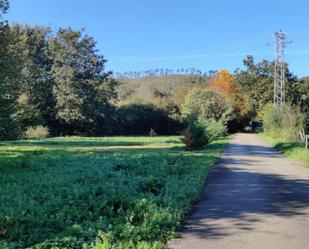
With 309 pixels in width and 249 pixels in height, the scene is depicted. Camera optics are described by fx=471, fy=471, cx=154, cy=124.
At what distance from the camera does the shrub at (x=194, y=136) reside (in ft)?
94.2

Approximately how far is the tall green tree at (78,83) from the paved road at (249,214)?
1675 inches

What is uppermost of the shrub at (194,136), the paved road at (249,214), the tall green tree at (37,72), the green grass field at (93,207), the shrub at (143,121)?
the tall green tree at (37,72)

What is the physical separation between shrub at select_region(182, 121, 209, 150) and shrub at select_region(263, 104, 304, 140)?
393 inches

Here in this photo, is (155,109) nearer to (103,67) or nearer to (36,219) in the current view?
(103,67)

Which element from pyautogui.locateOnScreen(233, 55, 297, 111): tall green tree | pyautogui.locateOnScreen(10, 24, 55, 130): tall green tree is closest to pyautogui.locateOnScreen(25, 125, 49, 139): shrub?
pyautogui.locateOnScreen(10, 24, 55, 130): tall green tree

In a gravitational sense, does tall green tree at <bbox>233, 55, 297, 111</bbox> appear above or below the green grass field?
above

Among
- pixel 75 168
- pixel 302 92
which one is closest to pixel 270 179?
pixel 75 168

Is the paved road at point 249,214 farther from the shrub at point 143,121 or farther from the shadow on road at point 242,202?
the shrub at point 143,121

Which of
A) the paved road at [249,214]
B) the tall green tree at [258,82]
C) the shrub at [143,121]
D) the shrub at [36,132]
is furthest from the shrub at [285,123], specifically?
the tall green tree at [258,82]

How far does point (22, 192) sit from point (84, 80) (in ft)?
157

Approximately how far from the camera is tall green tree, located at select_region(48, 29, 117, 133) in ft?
186

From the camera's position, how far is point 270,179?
1509cm

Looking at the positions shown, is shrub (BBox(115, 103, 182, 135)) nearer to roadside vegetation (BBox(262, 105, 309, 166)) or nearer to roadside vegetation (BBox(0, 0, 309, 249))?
roadside vegetation (BBox(0, 0, 309, 249))

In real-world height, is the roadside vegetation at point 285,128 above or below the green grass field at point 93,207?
above
